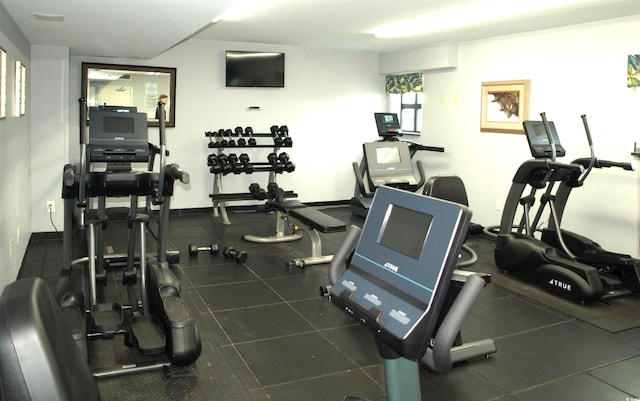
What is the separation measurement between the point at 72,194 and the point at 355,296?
8.94ft

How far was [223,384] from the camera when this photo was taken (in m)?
2.89

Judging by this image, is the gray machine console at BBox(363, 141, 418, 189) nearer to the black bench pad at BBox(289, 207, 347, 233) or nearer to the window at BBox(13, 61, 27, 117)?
the black bench pad at BBox(289, 207, 347, 233)

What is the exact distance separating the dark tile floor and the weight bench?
0.87ft

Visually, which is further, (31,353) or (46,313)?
(46,313)

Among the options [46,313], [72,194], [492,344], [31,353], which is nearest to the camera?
[31,353]

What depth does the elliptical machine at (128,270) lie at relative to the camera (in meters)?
2.92

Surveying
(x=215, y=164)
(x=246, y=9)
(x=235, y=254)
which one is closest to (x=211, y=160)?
(x=215, y=164)

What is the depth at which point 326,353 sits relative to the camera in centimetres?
329

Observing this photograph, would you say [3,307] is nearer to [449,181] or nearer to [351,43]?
[449,181]

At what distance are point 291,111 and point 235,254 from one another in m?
3.31

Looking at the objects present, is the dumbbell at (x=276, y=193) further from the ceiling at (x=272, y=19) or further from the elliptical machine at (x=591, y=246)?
the elliptical machine at (x=591, y=246)

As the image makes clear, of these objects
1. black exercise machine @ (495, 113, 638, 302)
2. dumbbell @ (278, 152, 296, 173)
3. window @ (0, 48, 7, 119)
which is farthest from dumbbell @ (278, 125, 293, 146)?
window @ (0, 48, 7, 119)

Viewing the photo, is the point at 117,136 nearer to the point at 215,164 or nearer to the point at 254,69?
the point at 215,164

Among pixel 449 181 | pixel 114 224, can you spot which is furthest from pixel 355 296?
pixel 114 224
